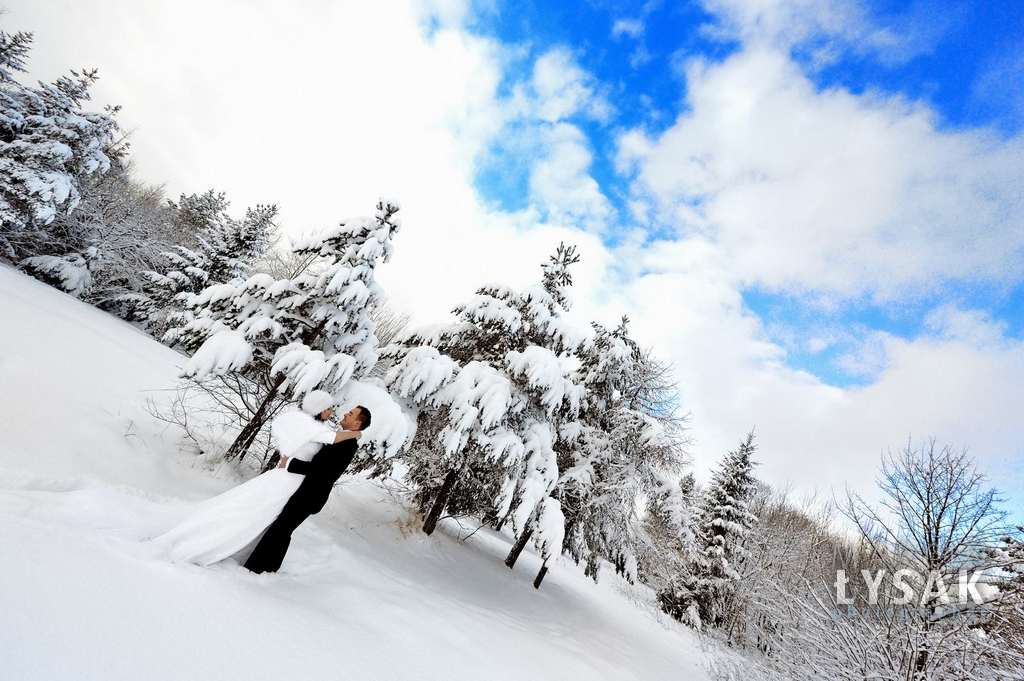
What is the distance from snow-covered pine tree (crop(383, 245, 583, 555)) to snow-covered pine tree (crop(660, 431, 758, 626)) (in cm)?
1532

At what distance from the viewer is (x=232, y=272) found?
2281 cm

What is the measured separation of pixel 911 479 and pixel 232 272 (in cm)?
2777

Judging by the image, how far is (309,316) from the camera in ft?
23.4

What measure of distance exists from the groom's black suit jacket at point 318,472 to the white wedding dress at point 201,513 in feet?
0.20

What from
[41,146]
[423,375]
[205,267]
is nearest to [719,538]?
[423,375]

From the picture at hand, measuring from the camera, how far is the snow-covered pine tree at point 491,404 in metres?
8.09

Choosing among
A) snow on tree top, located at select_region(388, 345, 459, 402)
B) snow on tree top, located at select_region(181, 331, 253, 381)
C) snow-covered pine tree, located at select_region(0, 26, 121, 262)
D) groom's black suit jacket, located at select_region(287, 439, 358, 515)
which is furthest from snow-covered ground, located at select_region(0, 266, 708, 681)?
snow-covered pine tree, located at select_region(0, 26, 121, 262)

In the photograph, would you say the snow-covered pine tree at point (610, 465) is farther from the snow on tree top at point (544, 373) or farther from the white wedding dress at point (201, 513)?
the white wedding dress at point (201, 513)

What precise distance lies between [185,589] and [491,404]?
5.33m

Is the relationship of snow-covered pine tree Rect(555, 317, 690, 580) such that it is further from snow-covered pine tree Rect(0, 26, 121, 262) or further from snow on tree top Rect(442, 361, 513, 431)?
snow-covered pine tree Rect(0, 26, 121, 262)

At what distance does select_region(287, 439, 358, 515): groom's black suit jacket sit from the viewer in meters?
4.04

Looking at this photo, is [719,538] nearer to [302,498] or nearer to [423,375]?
[423,375]

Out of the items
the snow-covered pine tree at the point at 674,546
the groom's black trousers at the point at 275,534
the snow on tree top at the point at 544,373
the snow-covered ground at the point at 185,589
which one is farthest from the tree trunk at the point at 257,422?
the snow-covered pine tree at the point at 674,546

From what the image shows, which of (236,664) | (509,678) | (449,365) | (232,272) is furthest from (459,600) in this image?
(232,272)
